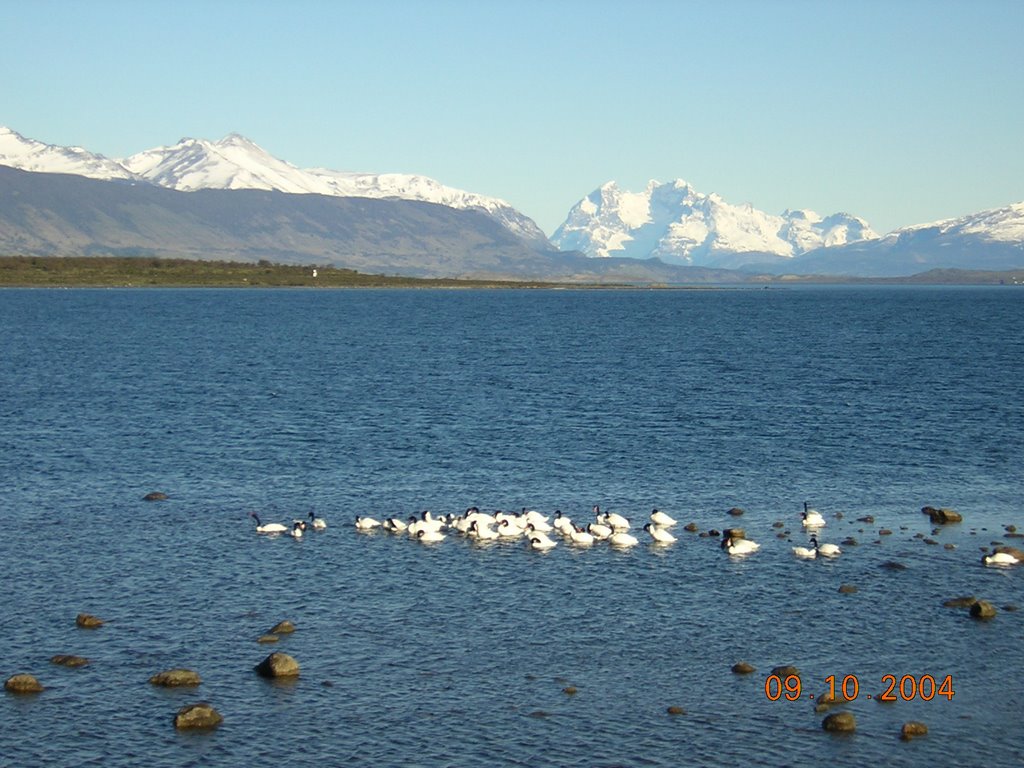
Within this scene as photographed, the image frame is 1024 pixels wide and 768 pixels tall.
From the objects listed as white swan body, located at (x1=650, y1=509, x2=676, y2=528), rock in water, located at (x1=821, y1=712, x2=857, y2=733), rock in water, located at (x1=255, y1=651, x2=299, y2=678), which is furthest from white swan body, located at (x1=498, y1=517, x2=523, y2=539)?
rock in water, located at (x1=821, y1=712, x2=857, y2=733)

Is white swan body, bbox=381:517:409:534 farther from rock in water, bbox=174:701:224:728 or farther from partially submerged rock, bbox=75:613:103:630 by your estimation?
rock in water, bbox=174:701:224:728

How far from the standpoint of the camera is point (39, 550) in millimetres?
41156

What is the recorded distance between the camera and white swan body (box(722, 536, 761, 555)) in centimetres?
4171

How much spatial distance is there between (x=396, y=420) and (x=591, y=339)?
267 feet

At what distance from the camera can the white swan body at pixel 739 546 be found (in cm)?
4171

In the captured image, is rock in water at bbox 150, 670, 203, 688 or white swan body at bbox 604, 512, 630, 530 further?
white swan body at bbox 604, 512, 630, 530

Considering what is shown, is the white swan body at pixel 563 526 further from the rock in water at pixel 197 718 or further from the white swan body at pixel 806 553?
the rock in water at pixel 197 718

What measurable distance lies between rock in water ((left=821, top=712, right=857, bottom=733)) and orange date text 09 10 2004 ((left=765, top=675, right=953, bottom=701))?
4.89 ft

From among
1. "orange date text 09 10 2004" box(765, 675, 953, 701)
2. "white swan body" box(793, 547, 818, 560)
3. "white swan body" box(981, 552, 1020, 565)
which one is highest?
"white swan body" box(981, 552, 1020, 565)

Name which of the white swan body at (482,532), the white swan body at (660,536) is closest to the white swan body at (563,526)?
the white swan body at (482,532)

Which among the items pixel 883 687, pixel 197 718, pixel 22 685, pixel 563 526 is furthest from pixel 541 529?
pixel 22 685

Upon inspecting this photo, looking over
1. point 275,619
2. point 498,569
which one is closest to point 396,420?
point 498,569

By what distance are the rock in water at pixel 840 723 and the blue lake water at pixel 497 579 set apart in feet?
0.86

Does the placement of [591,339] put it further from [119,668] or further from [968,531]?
[119,668]
